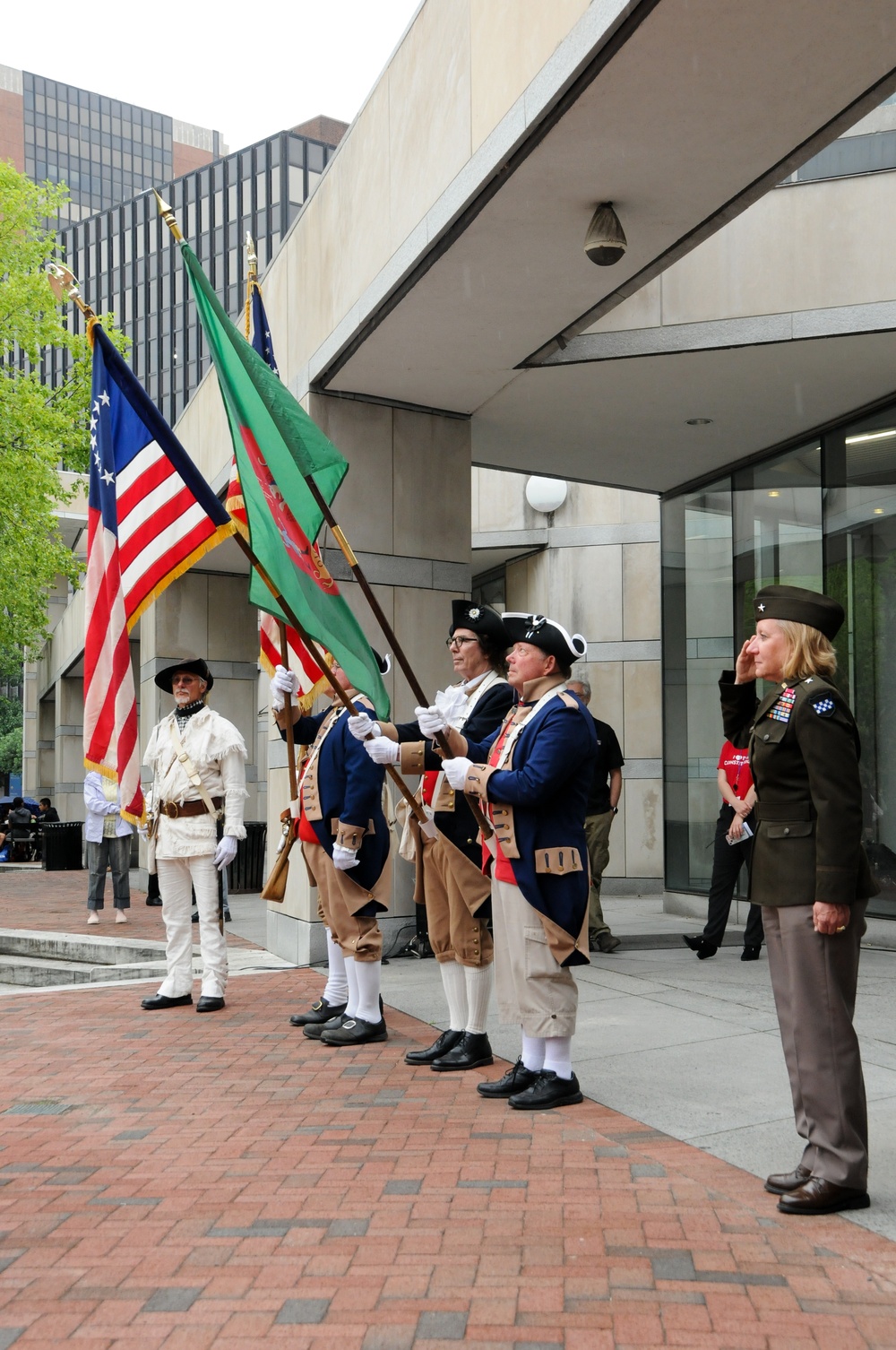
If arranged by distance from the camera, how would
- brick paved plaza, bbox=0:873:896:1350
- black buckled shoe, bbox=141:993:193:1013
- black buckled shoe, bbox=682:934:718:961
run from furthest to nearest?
black buckled shoe, bbox=682:934:718:961 → black buckled shoe, bbox=141:993:193:1013 → brick paved plaza, bbox=0:873:896:1350

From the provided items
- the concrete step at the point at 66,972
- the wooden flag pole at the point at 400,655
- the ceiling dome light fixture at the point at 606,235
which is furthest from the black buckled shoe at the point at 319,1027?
the ceiling dome light fixture at the point at 606,235

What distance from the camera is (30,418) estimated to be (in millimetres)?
22609

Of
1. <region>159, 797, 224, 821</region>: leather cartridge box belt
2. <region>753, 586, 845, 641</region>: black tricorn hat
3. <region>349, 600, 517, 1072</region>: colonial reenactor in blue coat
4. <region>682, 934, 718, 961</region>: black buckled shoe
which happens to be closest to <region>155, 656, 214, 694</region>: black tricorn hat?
<region>159, 797, 224, 821</region>: leather cartridge box belt

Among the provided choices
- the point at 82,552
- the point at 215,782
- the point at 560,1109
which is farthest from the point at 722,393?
the point at 82,552

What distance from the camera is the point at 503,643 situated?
5.95 meters

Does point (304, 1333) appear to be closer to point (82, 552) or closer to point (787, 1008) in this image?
point (787, 1008)

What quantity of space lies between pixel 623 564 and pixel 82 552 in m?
21.4

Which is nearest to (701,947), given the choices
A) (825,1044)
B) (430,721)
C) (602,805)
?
(602,805)

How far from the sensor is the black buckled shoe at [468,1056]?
5867 millimetres

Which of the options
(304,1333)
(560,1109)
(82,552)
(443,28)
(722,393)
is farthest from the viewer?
(82,552)

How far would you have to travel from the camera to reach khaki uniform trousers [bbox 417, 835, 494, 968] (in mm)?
5871

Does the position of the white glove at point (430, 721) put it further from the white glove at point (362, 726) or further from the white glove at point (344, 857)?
the white glove at point (344, 857)

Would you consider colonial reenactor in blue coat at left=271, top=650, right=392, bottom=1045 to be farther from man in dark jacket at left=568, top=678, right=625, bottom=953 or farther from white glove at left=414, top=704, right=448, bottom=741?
man in dark jacket at left=568, top=678, right=625, bottom=953

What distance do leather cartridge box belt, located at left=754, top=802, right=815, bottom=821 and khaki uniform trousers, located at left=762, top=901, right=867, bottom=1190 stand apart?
0.28m
